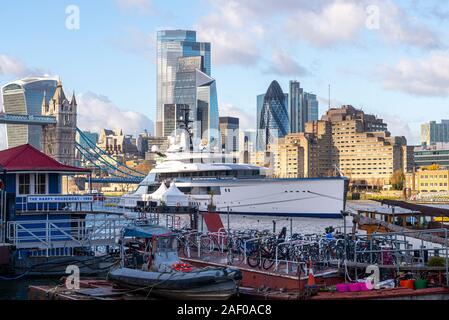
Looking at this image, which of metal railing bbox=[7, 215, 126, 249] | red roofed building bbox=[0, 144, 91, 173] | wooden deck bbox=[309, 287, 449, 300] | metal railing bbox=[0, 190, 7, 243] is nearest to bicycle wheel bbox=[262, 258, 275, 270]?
wooden deck bbox=[309, 287, 449, 300]

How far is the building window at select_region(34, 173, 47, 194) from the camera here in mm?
29812

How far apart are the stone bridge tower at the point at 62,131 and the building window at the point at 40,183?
132 m

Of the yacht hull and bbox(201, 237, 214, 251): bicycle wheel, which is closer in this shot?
bbox(201, 237, 214, 251): bicycle wheel

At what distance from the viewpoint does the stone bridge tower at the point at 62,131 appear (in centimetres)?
16462

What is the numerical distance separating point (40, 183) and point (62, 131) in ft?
469

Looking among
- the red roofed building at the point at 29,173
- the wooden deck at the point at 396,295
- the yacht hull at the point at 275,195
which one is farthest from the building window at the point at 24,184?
the yacht hull at the point at 275,195

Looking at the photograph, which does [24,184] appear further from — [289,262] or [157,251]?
[289,262]

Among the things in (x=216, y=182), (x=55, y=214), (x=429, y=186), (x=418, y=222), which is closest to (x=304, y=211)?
(x=216, y=182)

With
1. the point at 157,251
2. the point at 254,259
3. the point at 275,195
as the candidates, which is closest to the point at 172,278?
the point at 157,251

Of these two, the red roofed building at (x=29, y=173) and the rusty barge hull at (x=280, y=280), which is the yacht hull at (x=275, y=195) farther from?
the rusty barge hull at (x=280, y=280)

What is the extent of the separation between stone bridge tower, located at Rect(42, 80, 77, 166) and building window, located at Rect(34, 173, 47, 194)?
131706 mm

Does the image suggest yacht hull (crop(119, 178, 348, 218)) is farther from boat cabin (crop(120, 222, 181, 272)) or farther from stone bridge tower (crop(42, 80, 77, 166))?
stone bridge tower (crop(42, 80, 77, 166))

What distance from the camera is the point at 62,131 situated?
169 m
